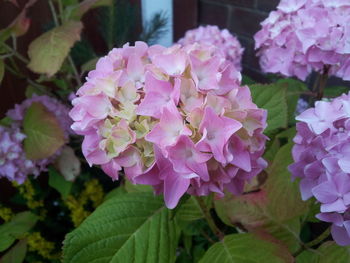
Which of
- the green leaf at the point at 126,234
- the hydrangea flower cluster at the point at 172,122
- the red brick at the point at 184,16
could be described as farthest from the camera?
the red brick at the point at 184,16

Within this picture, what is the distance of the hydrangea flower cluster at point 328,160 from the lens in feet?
1.31

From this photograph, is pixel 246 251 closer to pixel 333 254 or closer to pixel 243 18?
pixel 333 254

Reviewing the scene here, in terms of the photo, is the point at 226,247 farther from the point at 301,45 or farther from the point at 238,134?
the point at 301,45

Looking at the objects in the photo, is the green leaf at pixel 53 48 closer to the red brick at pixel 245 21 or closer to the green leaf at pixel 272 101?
the green leaf at pixel 272 101

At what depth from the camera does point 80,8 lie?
2.49 feet

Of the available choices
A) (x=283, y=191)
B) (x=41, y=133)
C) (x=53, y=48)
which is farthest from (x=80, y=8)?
(x=283, y=191)

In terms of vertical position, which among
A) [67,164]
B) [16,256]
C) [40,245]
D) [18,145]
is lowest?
[40,245]

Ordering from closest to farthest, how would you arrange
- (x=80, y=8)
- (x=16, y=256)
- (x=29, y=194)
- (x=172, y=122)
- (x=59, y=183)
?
(x=172, y=122), (x=80, y=8), (x=16, y=256), (x=59, y=183), (x=29, y=194)

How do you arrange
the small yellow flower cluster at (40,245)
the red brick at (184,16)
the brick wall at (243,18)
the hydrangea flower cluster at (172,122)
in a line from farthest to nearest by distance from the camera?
the red brick at (184,16), the brick wall at (243,18), the small yellow flower cluster at (40,245), the hydrangea flower cluster at (172,122)

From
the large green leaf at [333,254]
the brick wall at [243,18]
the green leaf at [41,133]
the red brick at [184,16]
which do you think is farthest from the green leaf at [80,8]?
the red brick at [184,16]

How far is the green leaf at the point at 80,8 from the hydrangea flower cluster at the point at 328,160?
1.49 ft

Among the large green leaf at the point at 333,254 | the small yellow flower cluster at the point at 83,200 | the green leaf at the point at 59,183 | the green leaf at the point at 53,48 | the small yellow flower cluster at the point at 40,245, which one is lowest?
the small yellow flower cluster at the point at 40,245

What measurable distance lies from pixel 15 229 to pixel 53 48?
0.42 meters

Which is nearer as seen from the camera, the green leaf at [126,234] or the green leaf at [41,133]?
the green leaf at [126,234]
